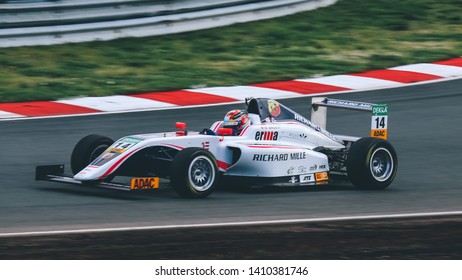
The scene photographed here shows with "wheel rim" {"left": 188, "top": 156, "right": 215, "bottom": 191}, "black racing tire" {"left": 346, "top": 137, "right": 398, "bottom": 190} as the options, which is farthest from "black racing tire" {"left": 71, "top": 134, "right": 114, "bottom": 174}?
"black racing tire" {"left": 346, "top": 137, "right": 398, "bottom": 190}

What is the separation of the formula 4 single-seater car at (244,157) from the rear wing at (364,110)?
10 mm

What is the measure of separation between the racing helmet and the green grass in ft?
13.9

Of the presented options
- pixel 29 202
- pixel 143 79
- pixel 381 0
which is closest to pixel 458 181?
pixel 29 202

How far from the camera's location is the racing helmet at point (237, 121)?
10.8 m

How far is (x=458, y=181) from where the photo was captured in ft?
37.4

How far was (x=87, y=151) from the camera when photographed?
10.6m

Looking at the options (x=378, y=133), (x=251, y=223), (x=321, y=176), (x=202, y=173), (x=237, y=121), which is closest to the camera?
(x=251, y=223)

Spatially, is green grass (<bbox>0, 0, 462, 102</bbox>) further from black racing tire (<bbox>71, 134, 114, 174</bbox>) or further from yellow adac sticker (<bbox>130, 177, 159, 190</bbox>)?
yellow adac sticker (<bbox>130, 177, 159, 190</bbox>)

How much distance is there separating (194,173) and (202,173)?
100mm

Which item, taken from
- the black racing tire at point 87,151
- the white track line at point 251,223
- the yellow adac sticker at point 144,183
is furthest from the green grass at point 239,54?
the white track line at point 251,223

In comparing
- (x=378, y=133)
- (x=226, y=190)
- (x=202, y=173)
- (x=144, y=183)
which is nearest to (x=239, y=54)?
(x=378, y=133)

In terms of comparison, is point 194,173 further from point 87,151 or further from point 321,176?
point 321,176

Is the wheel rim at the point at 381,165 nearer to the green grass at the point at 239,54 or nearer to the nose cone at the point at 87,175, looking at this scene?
the nose cone at the point at 87,175

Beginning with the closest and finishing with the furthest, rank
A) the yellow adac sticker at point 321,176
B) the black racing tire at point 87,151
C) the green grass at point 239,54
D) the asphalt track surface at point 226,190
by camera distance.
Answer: the asphalt track surface at point 226,190
the black racing tire at point 87,151
the yellow adac sticker at point 321,176
the green grass at point 239,54
